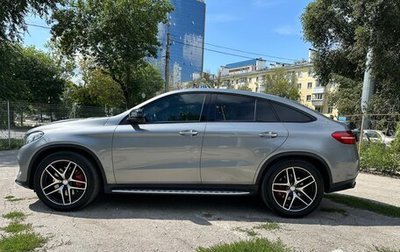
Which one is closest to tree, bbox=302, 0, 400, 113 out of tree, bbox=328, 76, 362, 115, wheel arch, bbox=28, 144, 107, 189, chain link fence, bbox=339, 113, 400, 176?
tree, bbox=328, 76, 362, 115

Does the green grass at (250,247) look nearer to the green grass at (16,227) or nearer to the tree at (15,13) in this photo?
the green grass at (16,227)

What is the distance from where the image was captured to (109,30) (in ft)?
85.9

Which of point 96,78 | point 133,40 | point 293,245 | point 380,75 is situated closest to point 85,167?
point 293,245

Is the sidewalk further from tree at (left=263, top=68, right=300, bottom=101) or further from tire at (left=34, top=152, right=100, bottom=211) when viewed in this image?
tree at (left=263, top=68, right=300, bottom=101)

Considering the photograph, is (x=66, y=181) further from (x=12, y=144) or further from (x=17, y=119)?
(x=17, y=119)

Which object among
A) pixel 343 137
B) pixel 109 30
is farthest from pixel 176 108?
pixel 109 30

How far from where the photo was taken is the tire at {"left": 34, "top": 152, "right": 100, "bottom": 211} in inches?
213

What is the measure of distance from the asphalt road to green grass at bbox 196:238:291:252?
0.74 ft

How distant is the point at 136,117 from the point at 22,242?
205 centimetres

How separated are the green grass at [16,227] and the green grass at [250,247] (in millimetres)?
1991

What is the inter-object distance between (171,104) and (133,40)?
864 inches

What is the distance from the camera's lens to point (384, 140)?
11.2 meters

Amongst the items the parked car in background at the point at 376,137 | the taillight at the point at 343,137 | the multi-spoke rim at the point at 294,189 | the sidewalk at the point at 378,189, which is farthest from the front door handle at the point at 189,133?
the parked car in background at the point at 376,137

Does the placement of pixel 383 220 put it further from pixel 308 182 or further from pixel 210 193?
pixel 210 193
